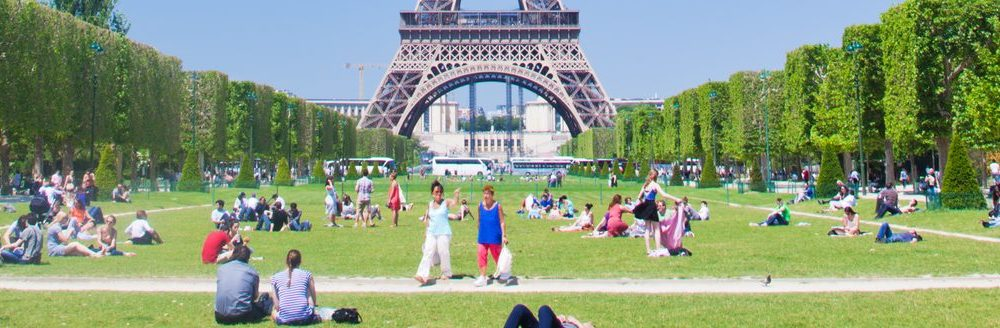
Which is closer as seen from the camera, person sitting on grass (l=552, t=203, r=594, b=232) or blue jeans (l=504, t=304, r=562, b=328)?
blue jeans (l=504, t=304, r=562, b=328)

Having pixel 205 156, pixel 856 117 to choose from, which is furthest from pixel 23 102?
pixel 856 117

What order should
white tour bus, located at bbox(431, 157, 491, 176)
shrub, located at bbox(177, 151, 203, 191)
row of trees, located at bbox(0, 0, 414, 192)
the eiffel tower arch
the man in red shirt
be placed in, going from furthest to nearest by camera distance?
1. the eiffel tower arch
2. white tour bus, located at bbox(431, 157, 491, 176)
3. shrub, located at bbox(177, 151, 203, 191)
4. row of trees, located at bbox(0, 0, 414, 192)
5. the man in red shirt

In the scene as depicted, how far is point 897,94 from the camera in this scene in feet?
121

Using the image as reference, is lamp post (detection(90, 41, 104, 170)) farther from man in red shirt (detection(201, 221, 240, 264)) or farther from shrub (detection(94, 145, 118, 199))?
man in red shirt (detection(201, 221, 240, 264))

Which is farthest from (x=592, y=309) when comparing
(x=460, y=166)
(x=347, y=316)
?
(x=460, y=166)

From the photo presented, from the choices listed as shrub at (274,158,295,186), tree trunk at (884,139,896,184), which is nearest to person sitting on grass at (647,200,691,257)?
tree trunk at (884,139,896,184)

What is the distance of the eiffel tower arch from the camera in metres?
116

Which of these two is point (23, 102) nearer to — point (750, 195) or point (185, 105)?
point (185, 105)

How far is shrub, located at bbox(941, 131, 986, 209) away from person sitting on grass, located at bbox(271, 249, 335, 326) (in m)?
22.7

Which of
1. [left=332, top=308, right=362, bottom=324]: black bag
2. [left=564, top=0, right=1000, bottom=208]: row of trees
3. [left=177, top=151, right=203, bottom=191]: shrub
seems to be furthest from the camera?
[left=177, top=151, right=203, bottom=191]: shrub

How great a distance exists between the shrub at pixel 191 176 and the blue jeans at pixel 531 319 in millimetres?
45005

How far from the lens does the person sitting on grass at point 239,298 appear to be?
9.94 m

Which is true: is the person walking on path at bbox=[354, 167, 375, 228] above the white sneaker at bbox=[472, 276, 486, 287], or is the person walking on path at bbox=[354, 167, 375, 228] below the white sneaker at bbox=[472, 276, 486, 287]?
above

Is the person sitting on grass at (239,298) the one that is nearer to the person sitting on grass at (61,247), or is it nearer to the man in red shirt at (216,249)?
the man in red shirt at (216,249)
